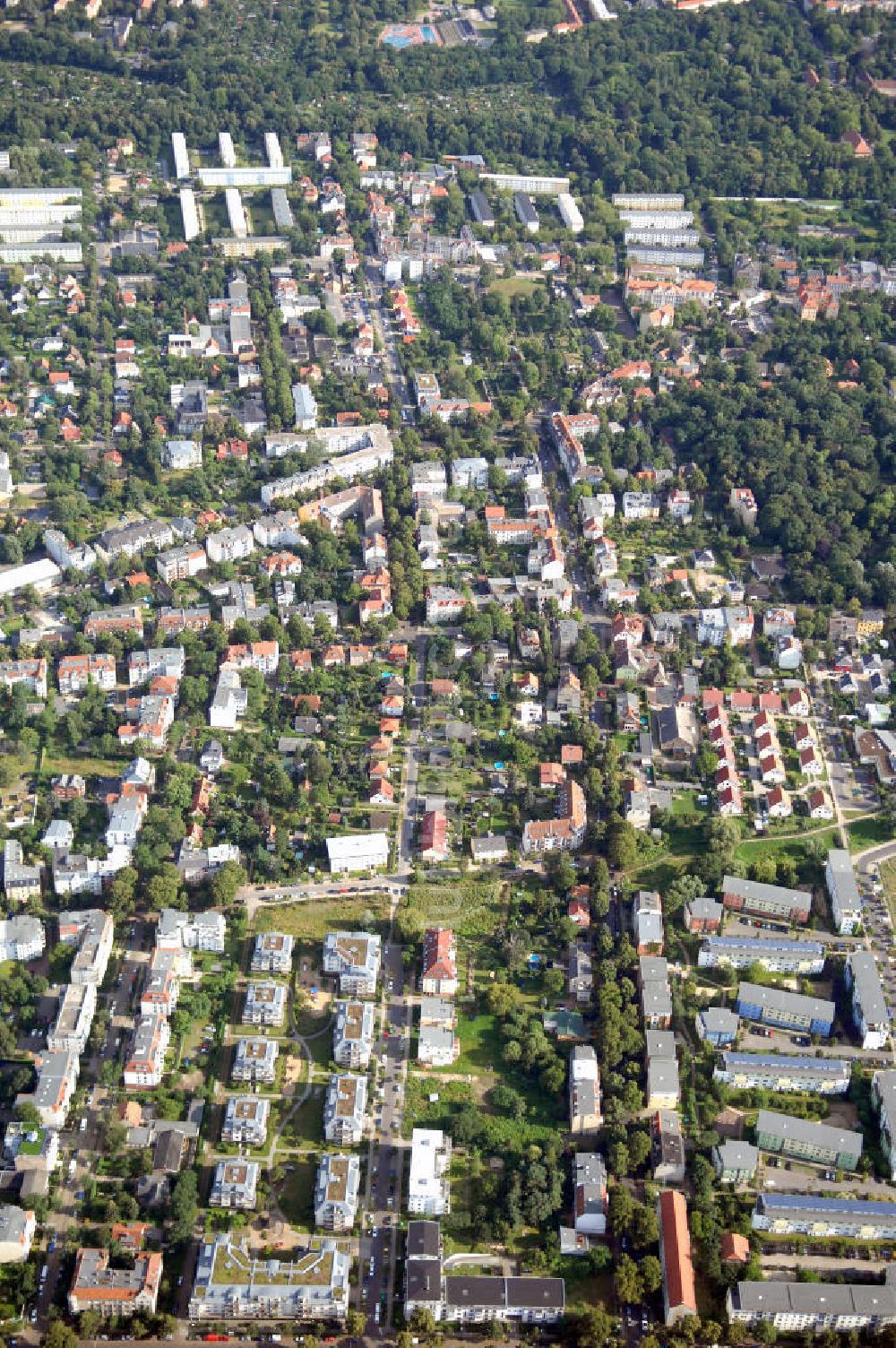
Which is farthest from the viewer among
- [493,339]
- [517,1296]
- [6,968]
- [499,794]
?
[493,339]

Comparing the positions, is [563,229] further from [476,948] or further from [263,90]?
[476,948]

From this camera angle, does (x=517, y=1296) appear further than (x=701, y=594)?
No

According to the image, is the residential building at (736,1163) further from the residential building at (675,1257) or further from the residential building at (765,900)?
the residential building at (765,900)

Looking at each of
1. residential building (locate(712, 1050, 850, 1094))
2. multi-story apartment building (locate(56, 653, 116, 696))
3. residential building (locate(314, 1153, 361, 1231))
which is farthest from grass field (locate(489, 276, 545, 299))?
residential building (locate(314, 1153, 361, 1231))

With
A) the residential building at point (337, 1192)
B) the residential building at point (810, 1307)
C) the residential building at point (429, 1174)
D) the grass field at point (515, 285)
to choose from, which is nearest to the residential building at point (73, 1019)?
the residential building at point (337, 1192)

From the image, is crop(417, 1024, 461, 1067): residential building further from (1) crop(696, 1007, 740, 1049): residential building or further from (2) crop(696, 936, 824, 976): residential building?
(2) crop(696, 936, 824, 976): residential building

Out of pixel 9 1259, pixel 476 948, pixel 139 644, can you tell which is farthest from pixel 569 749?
pixel 9 1259
